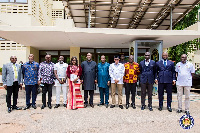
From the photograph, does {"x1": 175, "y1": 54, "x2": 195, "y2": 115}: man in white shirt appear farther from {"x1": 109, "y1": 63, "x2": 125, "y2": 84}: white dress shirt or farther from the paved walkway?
{"x1": 109, "y1": 63, "x2": 125, "y2": 84}: white dress shirt

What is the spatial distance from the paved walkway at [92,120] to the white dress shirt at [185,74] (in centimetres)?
98

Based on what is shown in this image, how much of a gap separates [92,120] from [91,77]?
1.75 metres

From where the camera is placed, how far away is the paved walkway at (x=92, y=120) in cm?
436

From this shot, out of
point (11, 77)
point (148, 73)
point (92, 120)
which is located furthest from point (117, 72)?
point (11, 77)

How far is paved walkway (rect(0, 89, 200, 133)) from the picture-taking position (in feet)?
14.3

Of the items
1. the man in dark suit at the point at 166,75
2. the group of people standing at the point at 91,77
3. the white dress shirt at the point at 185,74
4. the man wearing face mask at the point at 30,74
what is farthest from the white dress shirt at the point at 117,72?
the man wearing face mask at the point at 30,74

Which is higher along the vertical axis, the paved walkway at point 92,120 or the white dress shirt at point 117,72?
the white dress shirt at point 117,72

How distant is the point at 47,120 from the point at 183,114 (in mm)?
3999

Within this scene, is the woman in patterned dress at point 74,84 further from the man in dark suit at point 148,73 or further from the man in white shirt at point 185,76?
the man in white shirt at point 185,76

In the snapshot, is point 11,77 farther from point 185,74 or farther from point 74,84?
point 185,74

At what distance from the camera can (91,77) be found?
6410mm

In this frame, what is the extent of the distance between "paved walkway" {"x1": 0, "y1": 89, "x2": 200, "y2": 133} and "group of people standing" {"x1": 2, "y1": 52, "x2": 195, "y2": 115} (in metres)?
0.41

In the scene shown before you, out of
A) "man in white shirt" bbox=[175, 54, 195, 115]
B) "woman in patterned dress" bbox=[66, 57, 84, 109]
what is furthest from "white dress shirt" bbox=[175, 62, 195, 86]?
"woman in patterned dress" bbox=[66, 57, 84, 109]

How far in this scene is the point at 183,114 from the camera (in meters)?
5.70
